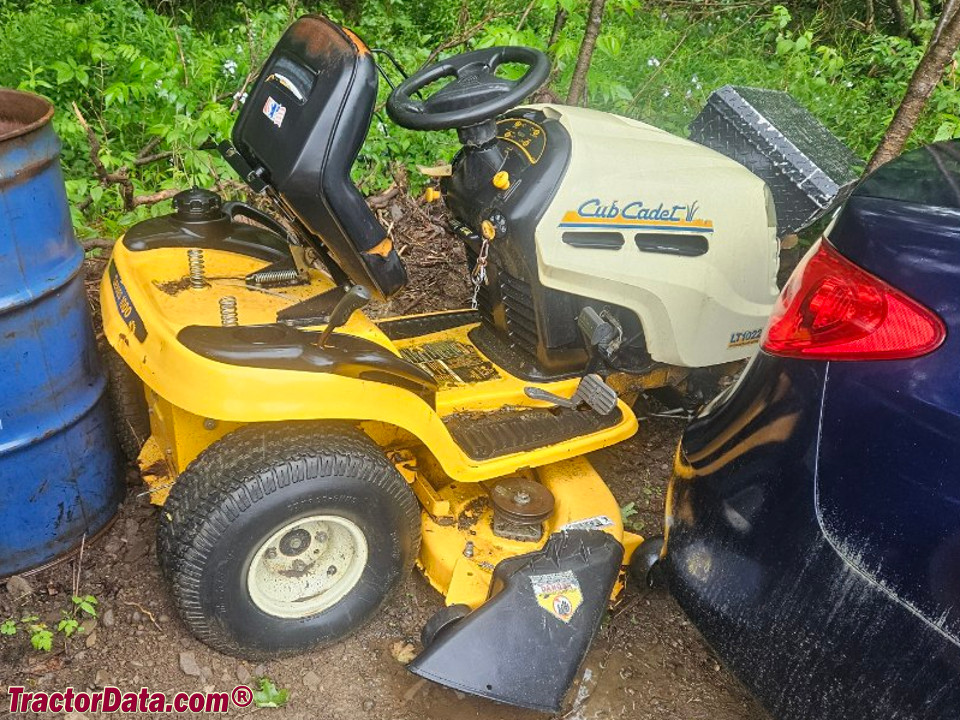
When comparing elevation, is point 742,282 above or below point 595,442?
above

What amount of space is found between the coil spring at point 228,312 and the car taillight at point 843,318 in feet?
4.27

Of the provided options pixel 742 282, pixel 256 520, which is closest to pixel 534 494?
pixel 256 520

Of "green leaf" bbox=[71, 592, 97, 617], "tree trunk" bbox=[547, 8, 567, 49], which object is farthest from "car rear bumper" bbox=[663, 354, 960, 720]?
"tree trunk" bbox=[547, 8, 567, 49]

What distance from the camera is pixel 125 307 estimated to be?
2309 millimetres

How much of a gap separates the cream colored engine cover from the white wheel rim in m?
0.94

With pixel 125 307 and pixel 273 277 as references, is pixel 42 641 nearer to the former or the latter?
pixel 125 307

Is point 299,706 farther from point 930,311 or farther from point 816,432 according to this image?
point 930,311

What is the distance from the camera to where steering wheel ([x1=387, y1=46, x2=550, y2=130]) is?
2395 millimetres

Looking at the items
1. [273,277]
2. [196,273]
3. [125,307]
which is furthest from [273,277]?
[125,307]

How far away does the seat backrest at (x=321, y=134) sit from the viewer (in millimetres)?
2133

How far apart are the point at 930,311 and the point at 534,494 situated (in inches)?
52.0

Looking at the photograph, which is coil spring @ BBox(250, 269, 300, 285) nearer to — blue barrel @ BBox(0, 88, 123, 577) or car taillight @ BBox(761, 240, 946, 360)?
blue barrel @ BBox(0, 88, 123, 577)

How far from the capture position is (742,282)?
2770 mm

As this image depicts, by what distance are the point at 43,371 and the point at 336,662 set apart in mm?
1125
